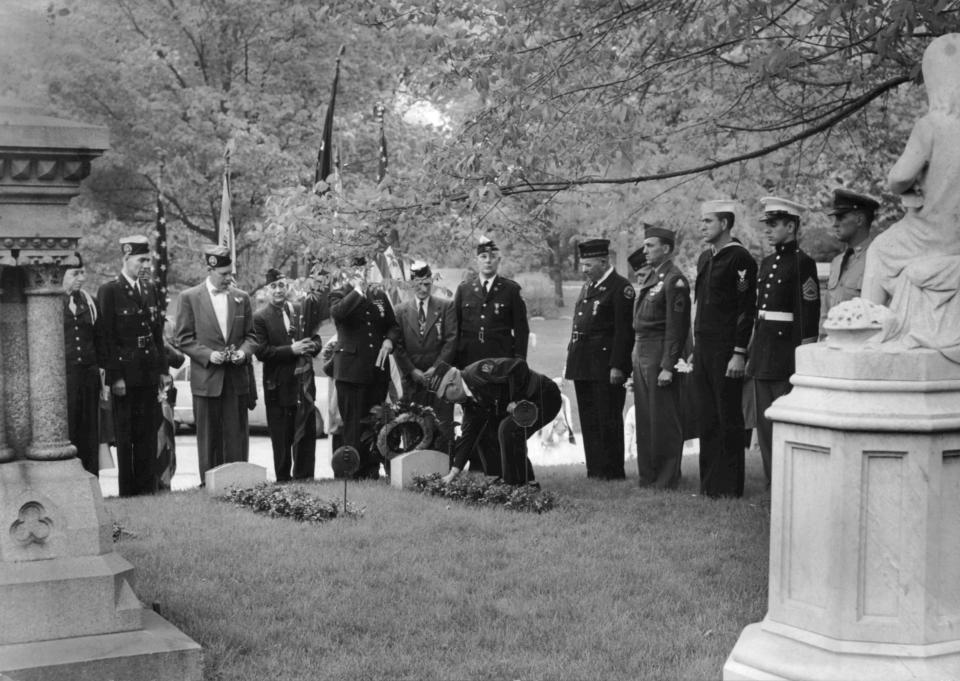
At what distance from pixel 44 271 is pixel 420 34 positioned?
5.32 m

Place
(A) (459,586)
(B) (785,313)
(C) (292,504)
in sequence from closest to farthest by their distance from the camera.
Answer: (A) (459,586) < (C) (292,504) < (B) (785,313)

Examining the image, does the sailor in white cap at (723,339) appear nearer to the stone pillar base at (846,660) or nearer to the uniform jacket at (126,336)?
the uniform jacket at (126,336)

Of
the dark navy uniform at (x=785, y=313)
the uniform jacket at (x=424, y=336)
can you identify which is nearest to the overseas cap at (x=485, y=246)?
the uniform jacket at (x=424, y=336)

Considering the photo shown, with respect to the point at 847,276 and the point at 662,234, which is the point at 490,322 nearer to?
the point at 662,234

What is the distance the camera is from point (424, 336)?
1356 cm

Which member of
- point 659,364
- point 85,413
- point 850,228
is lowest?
point 85,413

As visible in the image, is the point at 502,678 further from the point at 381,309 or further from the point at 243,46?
the point at 243,46

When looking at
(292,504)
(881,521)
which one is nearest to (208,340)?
(292,504)

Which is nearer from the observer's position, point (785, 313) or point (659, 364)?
point (785, 313)

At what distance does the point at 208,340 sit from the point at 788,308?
569 cm

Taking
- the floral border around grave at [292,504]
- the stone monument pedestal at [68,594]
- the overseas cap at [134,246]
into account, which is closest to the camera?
the stone monument pedestal at [68,594]

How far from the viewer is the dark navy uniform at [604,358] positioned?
41.0 feet

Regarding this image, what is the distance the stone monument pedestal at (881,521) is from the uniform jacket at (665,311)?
6.40m

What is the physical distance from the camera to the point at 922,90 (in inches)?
516
